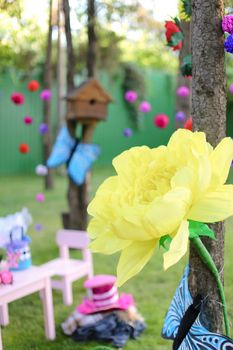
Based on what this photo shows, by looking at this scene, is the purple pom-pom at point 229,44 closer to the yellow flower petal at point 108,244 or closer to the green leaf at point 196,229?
the green leaf at point 196,229

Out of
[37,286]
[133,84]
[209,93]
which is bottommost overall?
[37,286]

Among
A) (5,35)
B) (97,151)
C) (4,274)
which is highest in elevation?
(5,35)

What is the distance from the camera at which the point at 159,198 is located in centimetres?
101

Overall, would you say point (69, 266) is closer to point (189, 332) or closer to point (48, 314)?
point (48, 314)

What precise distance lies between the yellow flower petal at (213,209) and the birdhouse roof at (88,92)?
360 centimetres

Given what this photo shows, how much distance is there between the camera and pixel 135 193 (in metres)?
1.10

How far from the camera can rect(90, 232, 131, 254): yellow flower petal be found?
1.08 m

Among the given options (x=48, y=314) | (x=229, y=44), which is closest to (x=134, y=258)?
(x=229, y=44)

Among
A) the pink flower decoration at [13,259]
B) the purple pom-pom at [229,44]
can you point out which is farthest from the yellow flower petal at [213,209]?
the pink flower decoration at [13,259]

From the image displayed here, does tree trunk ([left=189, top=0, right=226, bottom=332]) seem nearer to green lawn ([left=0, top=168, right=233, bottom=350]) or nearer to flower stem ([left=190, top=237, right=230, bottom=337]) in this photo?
flower stem ([left=190, top=237, right=230, bottom=337])

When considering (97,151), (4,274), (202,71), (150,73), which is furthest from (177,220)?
(150,73)

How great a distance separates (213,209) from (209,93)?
16.7 inches

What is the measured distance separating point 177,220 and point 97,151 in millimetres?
3735

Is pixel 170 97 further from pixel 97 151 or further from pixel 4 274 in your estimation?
pixel 4 274
